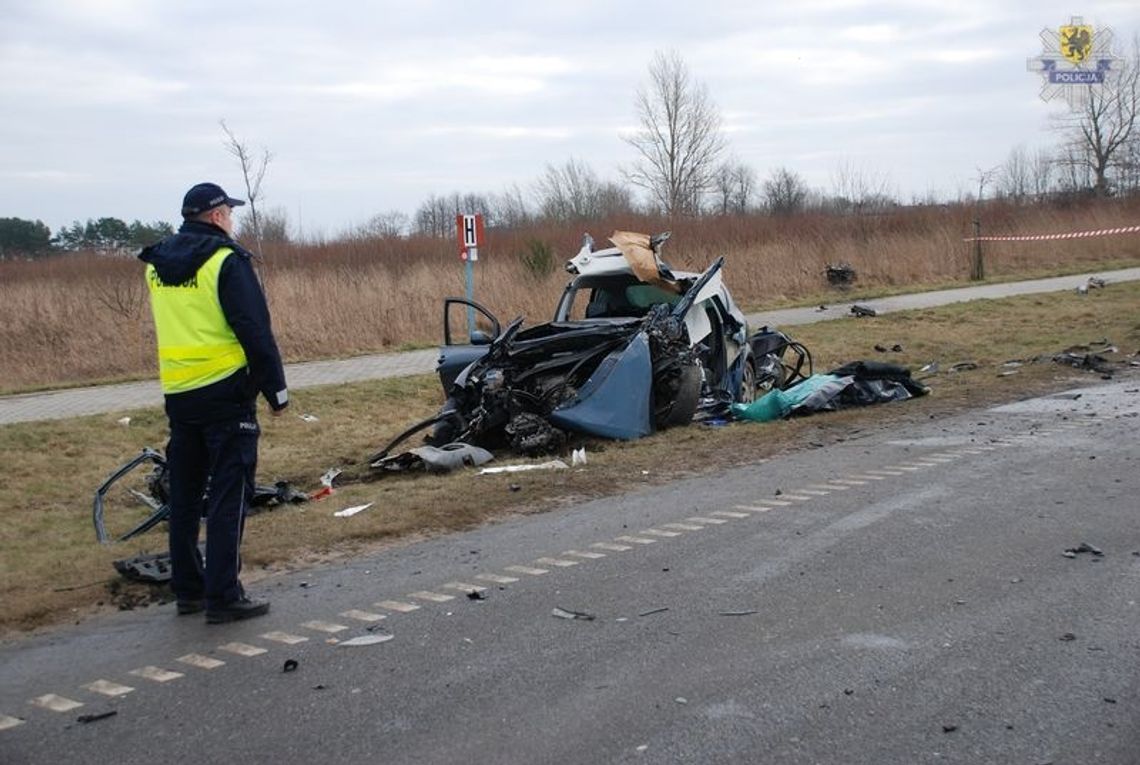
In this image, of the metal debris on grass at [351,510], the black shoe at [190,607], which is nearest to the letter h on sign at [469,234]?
the metal debris on grass at [351,510]

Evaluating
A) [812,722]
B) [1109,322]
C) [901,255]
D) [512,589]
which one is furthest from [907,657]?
[901,255]

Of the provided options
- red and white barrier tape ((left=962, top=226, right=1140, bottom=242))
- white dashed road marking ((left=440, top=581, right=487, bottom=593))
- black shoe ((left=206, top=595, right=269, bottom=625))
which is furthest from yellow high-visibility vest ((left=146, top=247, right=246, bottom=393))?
red and white barrier tape ((left=962, top=226, right=1140, bottom=242))

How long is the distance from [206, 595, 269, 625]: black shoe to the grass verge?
2.32 feet

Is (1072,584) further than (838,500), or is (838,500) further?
(838,500)

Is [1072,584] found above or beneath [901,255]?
beneath

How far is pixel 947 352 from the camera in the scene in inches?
663

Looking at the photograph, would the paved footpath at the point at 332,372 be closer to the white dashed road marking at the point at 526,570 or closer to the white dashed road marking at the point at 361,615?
the white dashed road marking at the point at 526,570

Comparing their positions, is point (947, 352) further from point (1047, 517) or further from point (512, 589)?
point (512, 589)

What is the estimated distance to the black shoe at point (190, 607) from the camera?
547 cm

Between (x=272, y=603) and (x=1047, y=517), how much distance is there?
4.43 m

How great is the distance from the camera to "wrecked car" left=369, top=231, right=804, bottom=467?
10055 mm

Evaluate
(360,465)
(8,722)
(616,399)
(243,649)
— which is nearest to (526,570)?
(243,649)

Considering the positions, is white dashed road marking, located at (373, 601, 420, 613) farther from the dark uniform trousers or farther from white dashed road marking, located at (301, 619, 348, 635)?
the dark uniform trousers

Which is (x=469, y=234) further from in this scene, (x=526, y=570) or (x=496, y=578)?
(x=496, y=578)
